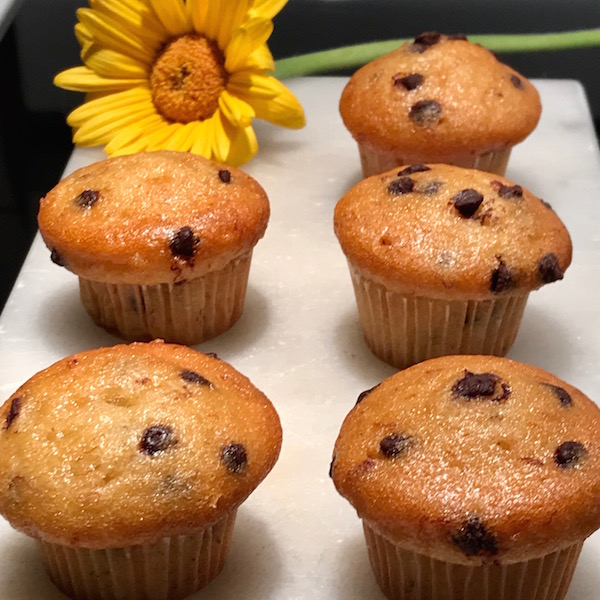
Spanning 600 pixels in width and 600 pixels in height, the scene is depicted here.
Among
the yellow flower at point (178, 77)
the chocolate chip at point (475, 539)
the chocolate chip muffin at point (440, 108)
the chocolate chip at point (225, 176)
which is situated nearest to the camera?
the chocolate chip at point (475, 539)

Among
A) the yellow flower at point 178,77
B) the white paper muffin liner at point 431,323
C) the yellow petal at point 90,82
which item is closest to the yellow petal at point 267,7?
the yellow flower at point 178,77

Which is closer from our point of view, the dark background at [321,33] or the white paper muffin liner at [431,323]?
the white paper muffin liner at [431,323]

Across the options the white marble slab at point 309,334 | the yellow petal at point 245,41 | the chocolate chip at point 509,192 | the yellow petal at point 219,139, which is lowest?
the white marble slab at point 309,334

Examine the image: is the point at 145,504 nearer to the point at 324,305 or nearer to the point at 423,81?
the point at 324,305

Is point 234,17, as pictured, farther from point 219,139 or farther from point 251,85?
point 219,139

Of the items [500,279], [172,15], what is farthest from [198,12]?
[500,279]

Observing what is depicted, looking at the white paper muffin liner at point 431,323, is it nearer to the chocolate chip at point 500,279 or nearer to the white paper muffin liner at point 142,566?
the chocolate chip at point 500,279

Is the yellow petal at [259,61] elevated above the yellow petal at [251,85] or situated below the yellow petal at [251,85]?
above
